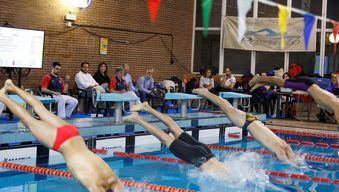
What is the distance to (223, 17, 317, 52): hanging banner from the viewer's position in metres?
16.5

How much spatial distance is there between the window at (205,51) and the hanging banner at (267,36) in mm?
545

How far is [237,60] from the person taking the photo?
17.8 metres

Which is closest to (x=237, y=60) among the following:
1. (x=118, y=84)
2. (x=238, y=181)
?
(x=118, y=84)

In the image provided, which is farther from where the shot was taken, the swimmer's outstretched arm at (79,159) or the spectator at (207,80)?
the spectator at (207,80)

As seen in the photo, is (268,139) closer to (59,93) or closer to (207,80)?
(59,93)

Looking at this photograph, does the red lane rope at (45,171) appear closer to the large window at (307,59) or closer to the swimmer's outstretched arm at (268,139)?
the swimmer's outstretched arm at (268,139)

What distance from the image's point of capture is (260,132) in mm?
6215

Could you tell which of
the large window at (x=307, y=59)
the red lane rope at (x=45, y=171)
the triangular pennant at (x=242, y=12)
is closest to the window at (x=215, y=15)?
the large window at (x=307, y=59)

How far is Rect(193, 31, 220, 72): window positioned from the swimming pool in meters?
9.03

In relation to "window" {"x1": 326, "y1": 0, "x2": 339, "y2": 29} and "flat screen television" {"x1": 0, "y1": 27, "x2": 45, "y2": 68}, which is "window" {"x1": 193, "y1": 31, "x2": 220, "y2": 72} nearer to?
"window" {"x1": 326, "y1": 0, "x2": 339, "y2": 29}

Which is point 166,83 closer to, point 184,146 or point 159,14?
point 159,14

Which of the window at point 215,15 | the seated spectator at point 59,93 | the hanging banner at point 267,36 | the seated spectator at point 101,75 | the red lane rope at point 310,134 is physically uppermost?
the window at point 215,15

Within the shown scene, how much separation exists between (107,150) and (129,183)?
280 cm

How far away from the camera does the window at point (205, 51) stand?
59.1 feet
